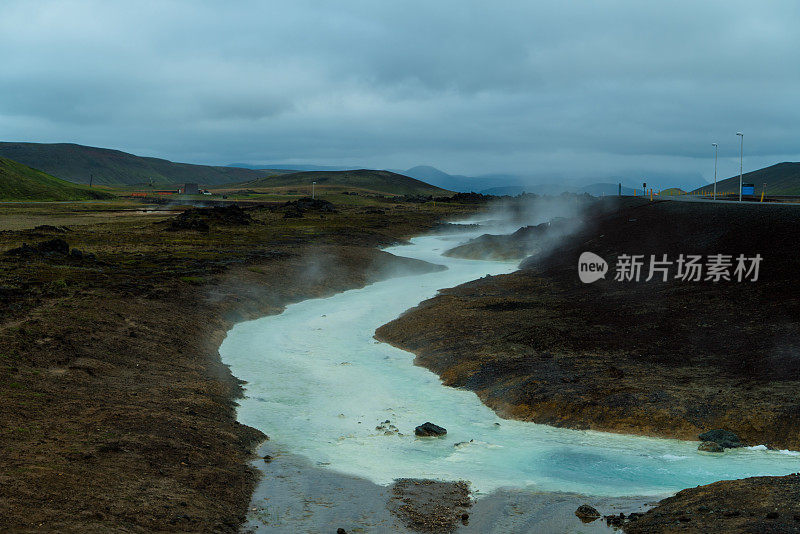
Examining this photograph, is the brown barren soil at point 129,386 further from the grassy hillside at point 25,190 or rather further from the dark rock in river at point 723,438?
the grassy hillside at point 25,190

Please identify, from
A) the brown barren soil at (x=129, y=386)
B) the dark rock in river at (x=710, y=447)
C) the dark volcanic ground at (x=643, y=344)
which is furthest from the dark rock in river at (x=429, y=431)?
the dark rock in river at (x=710, y=447)

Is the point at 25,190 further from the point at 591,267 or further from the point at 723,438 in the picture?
the point at 723,438

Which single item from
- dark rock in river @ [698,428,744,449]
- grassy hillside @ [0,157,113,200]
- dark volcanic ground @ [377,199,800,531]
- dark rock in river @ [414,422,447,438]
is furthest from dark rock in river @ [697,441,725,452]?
grassy hillside @ [0,157,113,200]

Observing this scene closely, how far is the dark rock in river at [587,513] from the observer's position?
16922 mm

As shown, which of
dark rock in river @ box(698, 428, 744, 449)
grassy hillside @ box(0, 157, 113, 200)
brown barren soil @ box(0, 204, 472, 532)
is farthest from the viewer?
grassy hillside @ box(0, 157, 113, 200)

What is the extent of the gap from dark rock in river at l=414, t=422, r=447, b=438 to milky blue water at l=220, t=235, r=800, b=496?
31cm

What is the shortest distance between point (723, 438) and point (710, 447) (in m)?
0.75

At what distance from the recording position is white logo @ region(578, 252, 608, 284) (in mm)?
51312

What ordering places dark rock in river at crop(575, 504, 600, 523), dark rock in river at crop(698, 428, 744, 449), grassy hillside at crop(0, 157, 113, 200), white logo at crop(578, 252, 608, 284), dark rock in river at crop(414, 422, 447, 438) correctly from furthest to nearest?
grassy hillside at crop(0, 157, 113, 200) < white logo at crop(578, 252, 608, 284) < dark rock in river at crop(414, 422, 447, 438) < dark rock in river at crop(698, 428, 744, 449) < dark rock in river at crop(575, 504, 600, 523)

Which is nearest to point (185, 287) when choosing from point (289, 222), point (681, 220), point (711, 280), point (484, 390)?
point (484, 390)

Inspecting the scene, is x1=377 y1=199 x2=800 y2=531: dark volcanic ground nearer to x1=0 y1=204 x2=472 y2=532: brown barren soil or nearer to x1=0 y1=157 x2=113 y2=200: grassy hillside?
x1=0 y1=204 x2=472 y2=532: brown barren soil

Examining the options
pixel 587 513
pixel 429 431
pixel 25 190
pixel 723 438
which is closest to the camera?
pixel 587 513

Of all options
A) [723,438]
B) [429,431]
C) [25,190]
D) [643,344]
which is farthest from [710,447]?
[25,190]

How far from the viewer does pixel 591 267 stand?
56.4 m
